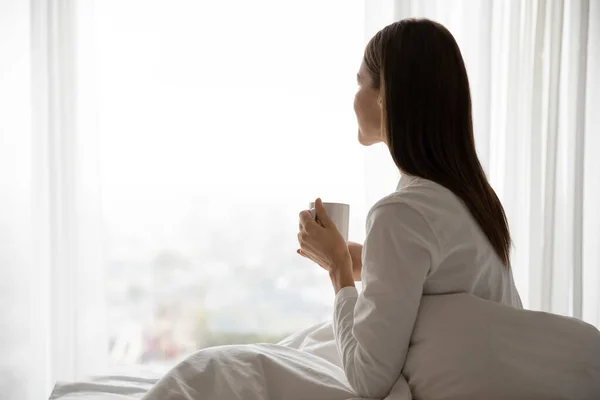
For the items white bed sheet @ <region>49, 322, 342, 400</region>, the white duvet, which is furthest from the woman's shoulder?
white bed sheet @ <region>49, 322, 342, 400</region>

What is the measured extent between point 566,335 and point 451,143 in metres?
0.37

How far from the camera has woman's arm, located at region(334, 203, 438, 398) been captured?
Answer: 1059 millimetres

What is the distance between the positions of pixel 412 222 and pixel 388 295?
4.8 inches

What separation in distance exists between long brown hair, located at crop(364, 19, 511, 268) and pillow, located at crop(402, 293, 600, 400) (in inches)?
7.8

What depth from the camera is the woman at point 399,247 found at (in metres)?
1.06

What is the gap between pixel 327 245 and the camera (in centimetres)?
126

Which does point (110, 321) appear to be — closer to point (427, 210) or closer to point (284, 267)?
point (284, 267)

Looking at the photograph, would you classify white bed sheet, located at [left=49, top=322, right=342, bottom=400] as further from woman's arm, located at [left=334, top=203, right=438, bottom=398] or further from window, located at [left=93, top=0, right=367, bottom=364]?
window, located at [left=93, top=0, right=367, bottom=364]

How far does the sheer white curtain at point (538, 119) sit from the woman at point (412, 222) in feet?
4.20

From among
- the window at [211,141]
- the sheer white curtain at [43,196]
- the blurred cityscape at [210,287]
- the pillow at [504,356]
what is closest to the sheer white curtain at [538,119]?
the window at [211,141]

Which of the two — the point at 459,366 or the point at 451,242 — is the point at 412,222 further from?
the point at 459,366

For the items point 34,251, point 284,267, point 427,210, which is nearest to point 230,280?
point 284,267

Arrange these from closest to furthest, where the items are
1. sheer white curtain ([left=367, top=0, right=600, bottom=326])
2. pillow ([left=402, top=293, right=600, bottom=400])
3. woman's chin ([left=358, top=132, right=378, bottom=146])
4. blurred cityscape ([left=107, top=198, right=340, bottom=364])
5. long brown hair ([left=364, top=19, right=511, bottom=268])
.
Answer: pillow ([left=402, top=293, right=600, bottom=400]) → long brown hair ([left=364, top=19, right=511, bottom=268]) → woman's chin ([left=358, top=132, right=378, bottom=146]) → sheer white curtain ([left=367, top=0, right=600, bottom=326]) → blurred cityscape ([left=107, top=198, right=340, bottom=364])

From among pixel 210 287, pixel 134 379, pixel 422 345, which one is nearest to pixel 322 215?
pixel 422 345
